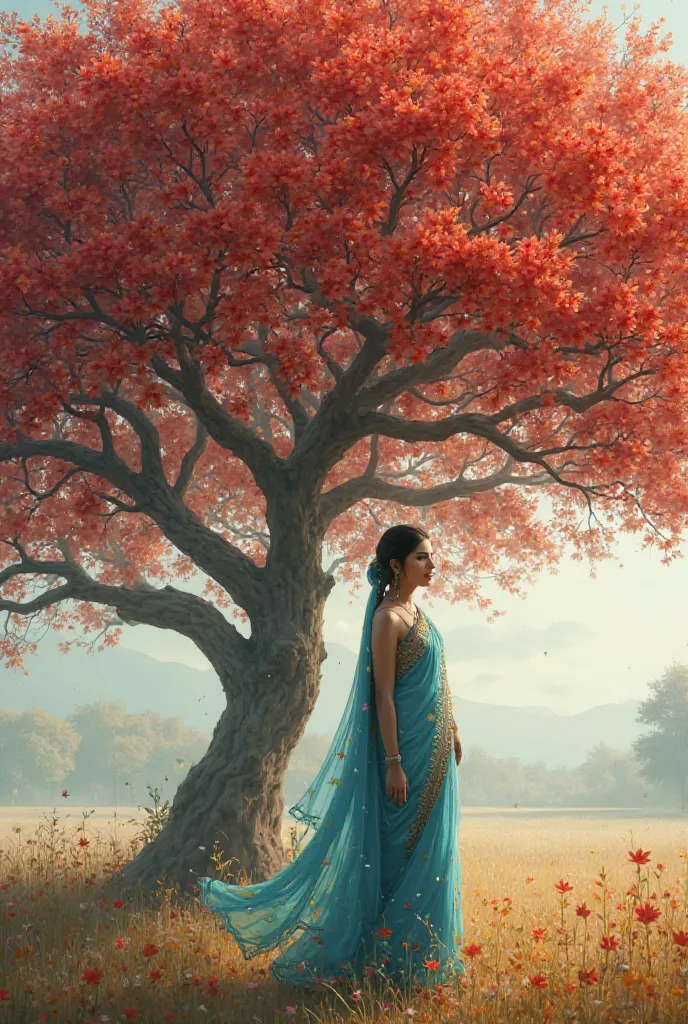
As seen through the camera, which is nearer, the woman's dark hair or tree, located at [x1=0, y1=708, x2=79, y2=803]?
the woman's dark hair

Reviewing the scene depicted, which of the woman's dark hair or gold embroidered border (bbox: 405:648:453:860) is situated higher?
the woman's dark hair

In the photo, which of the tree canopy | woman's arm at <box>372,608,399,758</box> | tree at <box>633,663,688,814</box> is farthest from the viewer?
tree at <box>633,663,688,814</box>

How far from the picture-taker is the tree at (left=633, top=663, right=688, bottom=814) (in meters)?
57.9

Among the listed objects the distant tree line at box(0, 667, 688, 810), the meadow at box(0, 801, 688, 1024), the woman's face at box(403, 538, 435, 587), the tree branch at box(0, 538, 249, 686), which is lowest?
the meadow at box(0, 801, 688, 1024)

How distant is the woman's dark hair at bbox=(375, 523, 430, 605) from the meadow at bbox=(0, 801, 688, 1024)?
7.77 ft

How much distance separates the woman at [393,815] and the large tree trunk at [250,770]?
3967 millimetres

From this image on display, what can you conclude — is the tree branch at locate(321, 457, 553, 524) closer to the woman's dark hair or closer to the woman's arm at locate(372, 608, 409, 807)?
the woman's dark hair

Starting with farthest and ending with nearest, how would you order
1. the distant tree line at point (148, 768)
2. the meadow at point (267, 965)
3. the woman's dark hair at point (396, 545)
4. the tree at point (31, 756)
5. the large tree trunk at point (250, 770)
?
the tree at point (31, 756)
the distant tree line at point (148, 768)
the large tree trunk at point (250, 770)
the woman's dark hair at point (396, 545)
the meadow at point (267, 965)

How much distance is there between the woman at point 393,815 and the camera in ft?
21.9

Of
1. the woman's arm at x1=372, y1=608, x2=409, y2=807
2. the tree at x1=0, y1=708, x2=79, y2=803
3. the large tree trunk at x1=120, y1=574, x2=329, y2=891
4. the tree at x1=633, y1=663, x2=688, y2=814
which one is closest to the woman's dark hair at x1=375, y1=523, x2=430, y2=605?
the woman's arm at x1=372, y1=608, x2=409, y2=807

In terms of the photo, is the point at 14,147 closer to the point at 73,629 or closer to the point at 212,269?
the point at 212,269

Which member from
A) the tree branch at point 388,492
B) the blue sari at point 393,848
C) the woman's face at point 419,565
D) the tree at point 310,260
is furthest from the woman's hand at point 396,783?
the tree branch at point 388,492

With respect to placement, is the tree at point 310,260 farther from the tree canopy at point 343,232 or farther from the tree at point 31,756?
the tree at point 31,756

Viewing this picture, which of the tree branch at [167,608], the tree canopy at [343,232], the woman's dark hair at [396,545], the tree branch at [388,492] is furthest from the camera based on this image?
the tree branch at [388,492]
